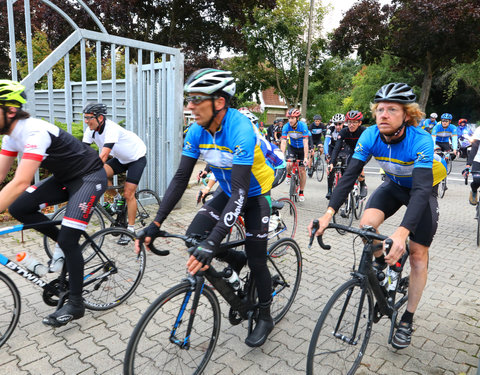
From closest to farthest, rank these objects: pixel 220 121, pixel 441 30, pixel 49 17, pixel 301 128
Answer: pixel 220 121, pixel 301 128, pixel 49 17, pixel 441 30

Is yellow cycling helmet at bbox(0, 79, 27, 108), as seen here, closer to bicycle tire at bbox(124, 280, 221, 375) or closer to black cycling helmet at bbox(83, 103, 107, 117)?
bicycle tire at bbox(124, 280, 221, 375)

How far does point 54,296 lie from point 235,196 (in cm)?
215

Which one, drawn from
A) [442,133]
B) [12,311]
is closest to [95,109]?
[12,311]

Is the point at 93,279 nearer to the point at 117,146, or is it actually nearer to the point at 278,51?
the point at 117,146

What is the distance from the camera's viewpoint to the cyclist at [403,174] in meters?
2.72

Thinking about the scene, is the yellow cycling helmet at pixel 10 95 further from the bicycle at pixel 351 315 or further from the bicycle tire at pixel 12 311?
the bicycle at pixel 351 315

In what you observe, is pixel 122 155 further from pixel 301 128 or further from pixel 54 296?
pixel 301 128

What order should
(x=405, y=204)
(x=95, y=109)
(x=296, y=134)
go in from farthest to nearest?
(x=296, y=134) < (x=95, y=109) < (x=405, y=204)

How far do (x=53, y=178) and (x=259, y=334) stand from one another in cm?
245

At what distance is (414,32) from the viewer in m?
20.4

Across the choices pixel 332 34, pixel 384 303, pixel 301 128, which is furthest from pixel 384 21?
pixel 384 303

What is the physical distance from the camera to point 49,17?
37.8ft

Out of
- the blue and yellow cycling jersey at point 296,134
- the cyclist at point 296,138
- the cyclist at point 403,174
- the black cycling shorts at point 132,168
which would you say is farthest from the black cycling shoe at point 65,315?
the blue and yellow cycling jersey at point 296,134

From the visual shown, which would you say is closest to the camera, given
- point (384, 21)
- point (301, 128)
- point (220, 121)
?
point (220, 121)
